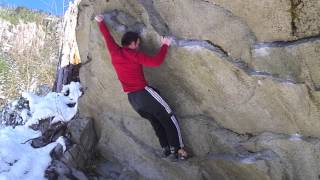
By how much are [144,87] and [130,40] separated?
636 mm

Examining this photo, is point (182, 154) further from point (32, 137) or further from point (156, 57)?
point (32, 137)

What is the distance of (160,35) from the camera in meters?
6.59

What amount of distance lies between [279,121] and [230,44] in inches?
41.9

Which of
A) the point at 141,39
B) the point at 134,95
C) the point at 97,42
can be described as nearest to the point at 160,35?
the point at 141,39

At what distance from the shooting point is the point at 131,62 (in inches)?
258

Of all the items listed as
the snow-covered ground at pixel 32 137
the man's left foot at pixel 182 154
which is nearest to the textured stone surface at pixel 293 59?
the man's left foot at pixel 182 154

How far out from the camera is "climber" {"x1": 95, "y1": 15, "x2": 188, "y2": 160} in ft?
21.2

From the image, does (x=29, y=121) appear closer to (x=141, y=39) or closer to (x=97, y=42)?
(x=97, y=42)

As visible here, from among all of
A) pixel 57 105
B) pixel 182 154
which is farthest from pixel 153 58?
pixel 57 105

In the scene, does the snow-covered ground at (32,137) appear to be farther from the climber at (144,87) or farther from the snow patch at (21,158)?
the climber at (144,87)

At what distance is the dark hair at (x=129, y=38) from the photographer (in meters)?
6.48

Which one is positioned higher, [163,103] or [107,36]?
[107,36]

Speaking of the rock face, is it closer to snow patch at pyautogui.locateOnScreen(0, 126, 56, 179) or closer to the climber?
the climber

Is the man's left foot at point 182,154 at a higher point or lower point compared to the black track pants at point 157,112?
lower
